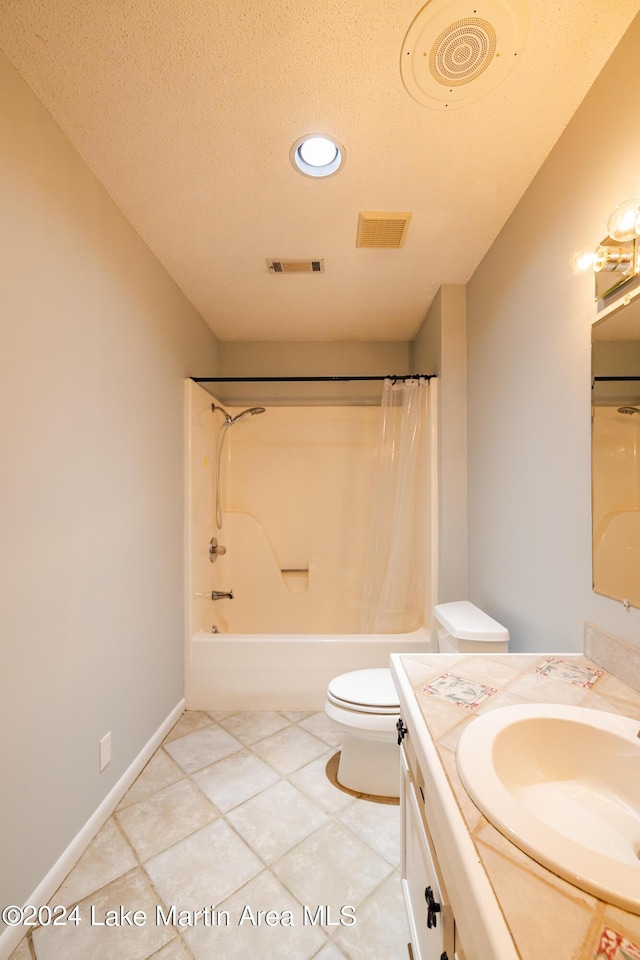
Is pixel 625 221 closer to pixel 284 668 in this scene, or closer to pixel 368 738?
pixel 368 738

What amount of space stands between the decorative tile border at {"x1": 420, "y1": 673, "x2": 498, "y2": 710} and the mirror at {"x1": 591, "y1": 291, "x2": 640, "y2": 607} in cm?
43

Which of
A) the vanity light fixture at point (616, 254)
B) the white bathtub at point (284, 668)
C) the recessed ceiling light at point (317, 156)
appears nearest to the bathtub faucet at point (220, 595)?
the white bathtub at point (284, 668)

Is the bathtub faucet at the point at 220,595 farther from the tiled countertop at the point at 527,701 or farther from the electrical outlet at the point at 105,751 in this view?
the tiled countertop at the point at 527,701

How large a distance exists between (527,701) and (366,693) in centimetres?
95

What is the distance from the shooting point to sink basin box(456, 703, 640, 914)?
61 centimetres

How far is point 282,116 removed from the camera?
1277 millimetres

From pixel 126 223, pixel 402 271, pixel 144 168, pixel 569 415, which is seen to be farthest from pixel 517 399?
pixel 126 223

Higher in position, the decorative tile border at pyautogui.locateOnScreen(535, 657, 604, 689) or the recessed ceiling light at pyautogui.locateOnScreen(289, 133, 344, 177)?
the recessed ceiling light at pyautogui.locateOnScreen(289, 133, 344, 177)

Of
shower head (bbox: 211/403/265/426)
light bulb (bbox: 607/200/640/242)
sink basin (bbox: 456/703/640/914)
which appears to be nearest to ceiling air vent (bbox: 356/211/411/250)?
light bulb (bbox: 607/200/640/242)

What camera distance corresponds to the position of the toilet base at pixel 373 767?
1.67 metres

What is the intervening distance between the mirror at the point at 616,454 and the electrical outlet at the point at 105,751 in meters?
1.75

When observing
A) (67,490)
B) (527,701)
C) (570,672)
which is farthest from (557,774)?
(67,490)

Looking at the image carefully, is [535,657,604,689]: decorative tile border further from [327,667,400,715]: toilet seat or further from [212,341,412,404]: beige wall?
[212,341,412,404]: beige wall

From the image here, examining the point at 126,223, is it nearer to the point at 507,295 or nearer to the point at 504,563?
the point at 507,295
